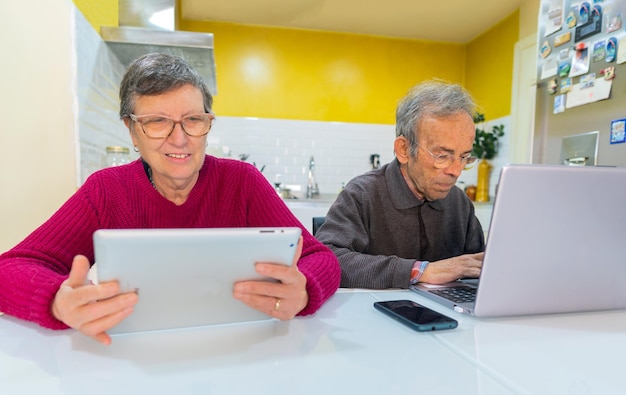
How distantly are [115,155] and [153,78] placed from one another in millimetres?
1281

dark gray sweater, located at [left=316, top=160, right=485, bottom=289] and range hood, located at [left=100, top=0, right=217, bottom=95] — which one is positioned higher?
range hood, located at [left=100, top=0, right=217, bottom=95]

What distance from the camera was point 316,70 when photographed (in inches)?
159

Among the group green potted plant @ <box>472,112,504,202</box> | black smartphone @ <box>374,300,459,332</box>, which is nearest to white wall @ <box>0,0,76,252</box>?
black smartphone @ <box>374,300,459,332</box>

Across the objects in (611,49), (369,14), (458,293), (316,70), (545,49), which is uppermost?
(369,14)

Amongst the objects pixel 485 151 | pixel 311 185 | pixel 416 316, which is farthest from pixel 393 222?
pixel 485 151

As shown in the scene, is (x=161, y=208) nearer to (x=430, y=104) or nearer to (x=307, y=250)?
(x=307, y=250)

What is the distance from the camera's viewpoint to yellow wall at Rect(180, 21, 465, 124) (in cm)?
389

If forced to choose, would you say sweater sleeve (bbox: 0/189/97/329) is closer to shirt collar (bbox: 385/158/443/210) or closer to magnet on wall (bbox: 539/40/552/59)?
shirt collar (bbox: 385/158/443/210)

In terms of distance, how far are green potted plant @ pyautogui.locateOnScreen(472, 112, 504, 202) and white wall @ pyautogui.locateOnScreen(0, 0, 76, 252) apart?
308 centimetres

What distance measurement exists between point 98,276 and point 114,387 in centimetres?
15

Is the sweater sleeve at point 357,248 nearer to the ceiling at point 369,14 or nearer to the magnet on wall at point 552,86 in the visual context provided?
the magnet on wall at point 552,86

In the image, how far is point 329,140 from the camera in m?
4.03

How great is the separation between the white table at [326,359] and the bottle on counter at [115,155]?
1435 millimetres

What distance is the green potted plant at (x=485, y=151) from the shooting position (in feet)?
12.2
